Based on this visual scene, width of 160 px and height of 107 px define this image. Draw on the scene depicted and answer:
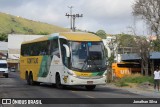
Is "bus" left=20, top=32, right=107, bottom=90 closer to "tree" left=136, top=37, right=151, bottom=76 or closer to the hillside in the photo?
"tree" left=136, top=37, right=151, bottom=76

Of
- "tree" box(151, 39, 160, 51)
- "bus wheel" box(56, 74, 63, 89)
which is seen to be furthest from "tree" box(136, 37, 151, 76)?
"bus wheel" box(56, 74, 63, 89)

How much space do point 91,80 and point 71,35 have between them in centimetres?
341

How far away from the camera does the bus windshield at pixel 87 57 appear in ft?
94.3

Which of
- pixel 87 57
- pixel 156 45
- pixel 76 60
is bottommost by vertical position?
pixel 76 60

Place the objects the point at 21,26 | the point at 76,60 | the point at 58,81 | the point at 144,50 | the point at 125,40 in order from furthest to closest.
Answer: the point at 21,26 < the point at 125,40 < the point at 144,50 < the point at 58,81 < the point at 76,60

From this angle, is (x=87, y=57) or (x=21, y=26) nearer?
(x=87, y=57)

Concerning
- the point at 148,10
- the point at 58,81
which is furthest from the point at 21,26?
the point at 58,81

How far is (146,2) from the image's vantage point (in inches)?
2489

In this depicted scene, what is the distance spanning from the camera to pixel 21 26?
18788 cm

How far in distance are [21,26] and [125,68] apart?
13263 cm

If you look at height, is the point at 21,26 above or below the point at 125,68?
above

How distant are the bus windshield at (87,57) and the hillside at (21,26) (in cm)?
14846

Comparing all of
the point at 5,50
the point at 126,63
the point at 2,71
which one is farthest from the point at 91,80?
the point at 5,50

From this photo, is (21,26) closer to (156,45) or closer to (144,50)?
(156,45)
